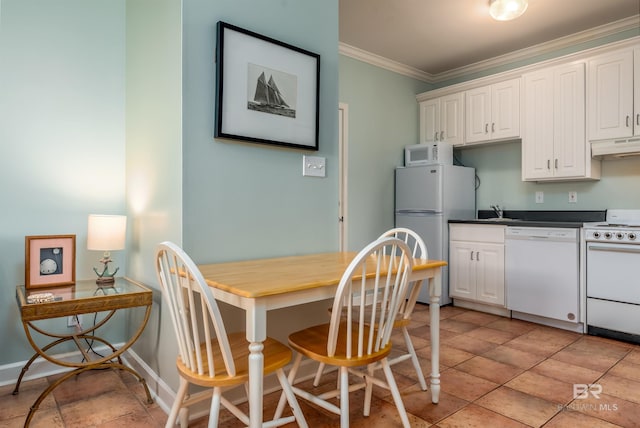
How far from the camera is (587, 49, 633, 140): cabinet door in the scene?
3191 mm

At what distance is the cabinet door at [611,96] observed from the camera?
3.19 metres

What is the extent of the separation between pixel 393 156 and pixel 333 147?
2.10 metres

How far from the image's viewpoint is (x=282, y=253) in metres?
2.29

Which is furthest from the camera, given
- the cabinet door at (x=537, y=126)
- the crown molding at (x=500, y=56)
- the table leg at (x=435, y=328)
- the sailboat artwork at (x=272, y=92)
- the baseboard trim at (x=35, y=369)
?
the cabinet door at (x=537, y=126)

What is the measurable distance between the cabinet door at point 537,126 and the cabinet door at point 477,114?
366 mm

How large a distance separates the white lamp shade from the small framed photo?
0.56ft

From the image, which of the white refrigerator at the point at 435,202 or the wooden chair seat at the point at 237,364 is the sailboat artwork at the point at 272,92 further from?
the white refrigerator at the point at 435,202

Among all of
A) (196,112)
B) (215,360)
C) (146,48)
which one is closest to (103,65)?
(146,48)

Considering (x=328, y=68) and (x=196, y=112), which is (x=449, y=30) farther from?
(x=196, y=112)

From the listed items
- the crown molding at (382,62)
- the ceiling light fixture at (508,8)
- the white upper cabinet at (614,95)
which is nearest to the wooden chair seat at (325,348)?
the ceiling light fixture at (508,8)

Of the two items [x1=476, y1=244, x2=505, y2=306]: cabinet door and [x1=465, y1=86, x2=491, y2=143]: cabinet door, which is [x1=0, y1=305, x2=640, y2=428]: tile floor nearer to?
[x1=476, y1=244, x2=505, y2=306]: cabinet door

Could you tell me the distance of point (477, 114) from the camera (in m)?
4.16

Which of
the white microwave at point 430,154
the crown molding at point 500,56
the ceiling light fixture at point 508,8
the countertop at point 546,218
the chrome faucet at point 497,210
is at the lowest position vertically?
the countertop at point 546,218

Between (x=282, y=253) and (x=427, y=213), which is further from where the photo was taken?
(x=427, y=213)
